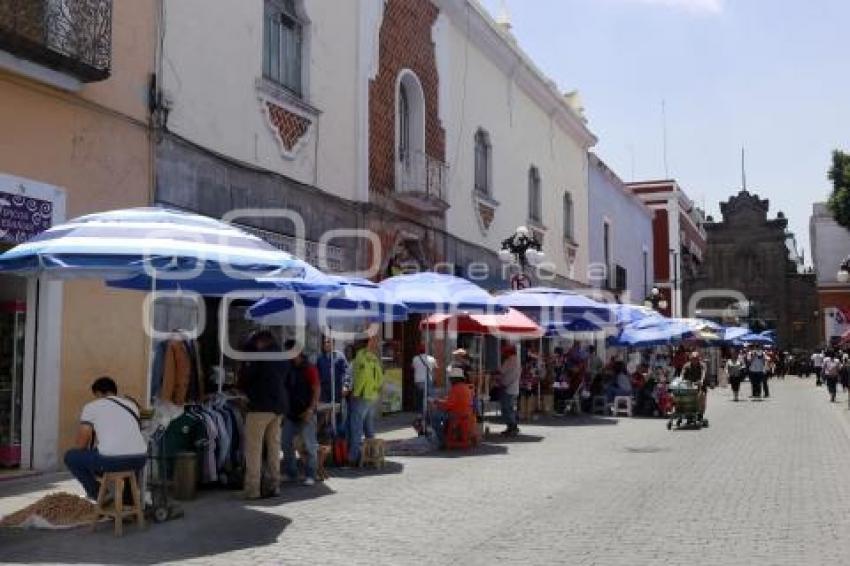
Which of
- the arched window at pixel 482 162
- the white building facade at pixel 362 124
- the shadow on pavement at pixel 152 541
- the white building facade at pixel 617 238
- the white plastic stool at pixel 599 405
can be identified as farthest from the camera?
the white building facade at pixel 617 238

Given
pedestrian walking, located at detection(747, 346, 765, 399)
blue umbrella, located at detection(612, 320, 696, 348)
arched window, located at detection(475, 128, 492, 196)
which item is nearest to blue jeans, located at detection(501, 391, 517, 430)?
blue umbrella, located at detection(612, 320, 696, 348)

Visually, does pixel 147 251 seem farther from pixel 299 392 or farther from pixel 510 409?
pixel 510 409

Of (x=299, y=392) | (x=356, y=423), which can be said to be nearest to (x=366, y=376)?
(x=356, y=423)

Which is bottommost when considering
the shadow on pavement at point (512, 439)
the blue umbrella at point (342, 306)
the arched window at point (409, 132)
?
the shadow on pavement at point (512, 439)

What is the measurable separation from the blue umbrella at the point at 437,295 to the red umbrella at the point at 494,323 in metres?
1.31

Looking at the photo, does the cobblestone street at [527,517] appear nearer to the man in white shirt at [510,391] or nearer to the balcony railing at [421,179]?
the man in white shirt at [510,391]

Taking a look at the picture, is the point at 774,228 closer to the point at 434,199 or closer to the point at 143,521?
the point at 434,199

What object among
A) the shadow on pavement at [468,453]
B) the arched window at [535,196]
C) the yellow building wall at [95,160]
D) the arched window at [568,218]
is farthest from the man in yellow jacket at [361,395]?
the arched window at [568,218]

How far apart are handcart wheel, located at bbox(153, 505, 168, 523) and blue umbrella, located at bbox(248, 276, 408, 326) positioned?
3504 millimetres

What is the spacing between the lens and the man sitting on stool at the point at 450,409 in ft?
44.8

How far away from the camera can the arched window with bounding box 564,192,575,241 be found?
3209cm

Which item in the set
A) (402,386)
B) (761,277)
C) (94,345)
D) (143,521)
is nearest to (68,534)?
(143,521)

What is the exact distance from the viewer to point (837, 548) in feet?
23.3

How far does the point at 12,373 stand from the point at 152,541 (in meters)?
4.26
